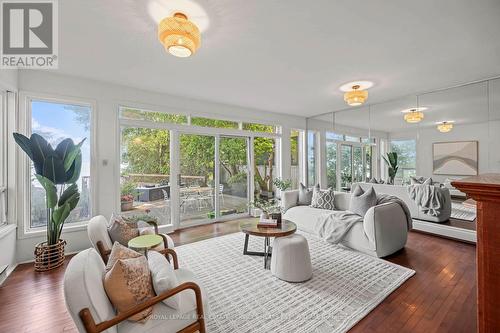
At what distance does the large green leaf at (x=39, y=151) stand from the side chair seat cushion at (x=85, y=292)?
2.34 metres

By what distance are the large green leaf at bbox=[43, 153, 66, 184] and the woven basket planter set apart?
911mm

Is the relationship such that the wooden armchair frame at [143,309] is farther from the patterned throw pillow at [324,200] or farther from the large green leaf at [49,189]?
the patterned throw pillow at [324,200]

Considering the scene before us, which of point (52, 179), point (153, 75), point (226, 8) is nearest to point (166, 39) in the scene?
point (226, 8)

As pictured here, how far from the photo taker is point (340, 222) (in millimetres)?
3525

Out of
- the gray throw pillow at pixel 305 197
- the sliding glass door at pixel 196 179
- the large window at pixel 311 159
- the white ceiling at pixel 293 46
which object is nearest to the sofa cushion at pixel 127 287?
the white ceiling at pixel 293 46

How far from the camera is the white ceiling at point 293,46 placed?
2035 millimetres

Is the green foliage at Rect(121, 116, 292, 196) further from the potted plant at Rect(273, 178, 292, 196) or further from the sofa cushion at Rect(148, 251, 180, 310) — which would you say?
the sofa cushion at Rect(148, 251, 180, 310)

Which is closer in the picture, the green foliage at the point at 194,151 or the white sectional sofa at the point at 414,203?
the white sectional sofa at the point at 414,203

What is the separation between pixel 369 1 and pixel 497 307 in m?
2.28

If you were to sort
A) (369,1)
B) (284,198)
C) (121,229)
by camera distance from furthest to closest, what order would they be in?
(284,198) → (121,229) → (369,1)

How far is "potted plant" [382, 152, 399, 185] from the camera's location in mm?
4966

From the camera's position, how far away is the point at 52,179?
9.69ft

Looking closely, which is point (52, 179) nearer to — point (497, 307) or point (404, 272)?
point (497, 307)

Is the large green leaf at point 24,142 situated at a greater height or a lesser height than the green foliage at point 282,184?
greater
